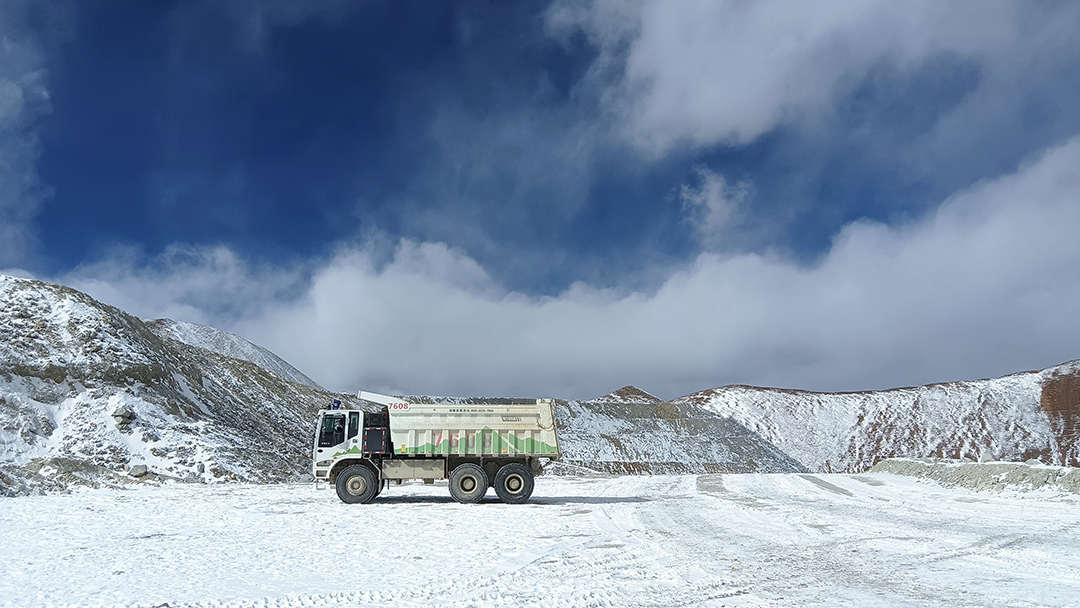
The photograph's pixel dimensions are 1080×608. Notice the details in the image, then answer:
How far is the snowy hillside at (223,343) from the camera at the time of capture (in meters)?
93.4

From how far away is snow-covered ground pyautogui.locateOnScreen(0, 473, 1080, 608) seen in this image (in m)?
7.34

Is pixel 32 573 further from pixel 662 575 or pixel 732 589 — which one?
pixel 732 589

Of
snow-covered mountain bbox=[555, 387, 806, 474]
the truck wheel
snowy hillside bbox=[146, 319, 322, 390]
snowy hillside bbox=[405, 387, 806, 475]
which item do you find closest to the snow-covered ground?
the truck wheel

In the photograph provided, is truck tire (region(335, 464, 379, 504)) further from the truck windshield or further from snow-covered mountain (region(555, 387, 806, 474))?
snow-covered mountain (region(555, 387, 806, 474))

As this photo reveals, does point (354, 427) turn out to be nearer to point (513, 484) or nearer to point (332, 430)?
point (332, 430)

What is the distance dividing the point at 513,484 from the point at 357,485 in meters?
4.71

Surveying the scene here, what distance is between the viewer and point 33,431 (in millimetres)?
27000

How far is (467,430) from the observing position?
757 inches

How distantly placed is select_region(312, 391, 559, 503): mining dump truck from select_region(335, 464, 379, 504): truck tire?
30mm

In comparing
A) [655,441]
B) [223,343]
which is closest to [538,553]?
[655,441]


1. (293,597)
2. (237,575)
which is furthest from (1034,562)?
(237,575)

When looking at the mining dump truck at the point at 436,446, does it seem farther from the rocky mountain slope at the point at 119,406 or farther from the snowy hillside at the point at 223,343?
the snowy hillside at the point at 223,343

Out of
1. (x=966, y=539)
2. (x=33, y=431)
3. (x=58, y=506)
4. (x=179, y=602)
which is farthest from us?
(x=33, y=431)

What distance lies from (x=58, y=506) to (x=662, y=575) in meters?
16.5
